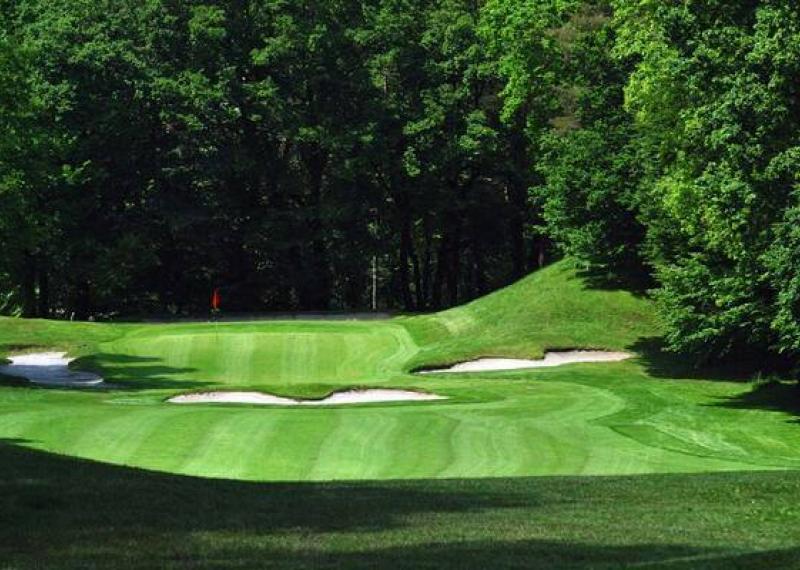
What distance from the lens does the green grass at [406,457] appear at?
1035 centimetres

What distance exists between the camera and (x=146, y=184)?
62.3 metres

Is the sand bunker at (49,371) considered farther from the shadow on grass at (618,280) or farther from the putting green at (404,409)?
the shadow on grass at (618,280)

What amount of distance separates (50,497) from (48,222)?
41.9 metres

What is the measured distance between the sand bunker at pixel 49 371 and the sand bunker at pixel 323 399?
6.91 metres

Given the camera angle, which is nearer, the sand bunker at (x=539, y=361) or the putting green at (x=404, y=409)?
the putting green at (x=404, y=409)

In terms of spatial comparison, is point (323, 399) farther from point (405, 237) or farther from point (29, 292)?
point (29, 292)

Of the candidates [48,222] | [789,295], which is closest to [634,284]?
[789,295]

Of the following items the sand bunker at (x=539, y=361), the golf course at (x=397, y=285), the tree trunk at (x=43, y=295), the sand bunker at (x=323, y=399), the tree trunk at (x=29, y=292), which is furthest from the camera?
the tree trunk at (x=43, y=295)

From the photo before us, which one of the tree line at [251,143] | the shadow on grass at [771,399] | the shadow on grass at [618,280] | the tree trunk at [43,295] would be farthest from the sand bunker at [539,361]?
the tree trunk at [43,295]

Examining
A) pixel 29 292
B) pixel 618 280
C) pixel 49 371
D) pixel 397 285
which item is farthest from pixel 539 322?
pixel 397 285

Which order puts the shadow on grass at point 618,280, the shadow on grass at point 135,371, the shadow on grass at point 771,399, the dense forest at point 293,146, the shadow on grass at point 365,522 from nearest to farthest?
the shadow on grass at point 365,522 → the shadow on grass at point 771,399 → the shadow on grass at point 135,371 → the dense forest at point 293,146 → the shadow on grass at point 618,280

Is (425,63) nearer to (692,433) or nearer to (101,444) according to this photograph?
(692,433)

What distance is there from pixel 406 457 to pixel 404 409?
5398 mm

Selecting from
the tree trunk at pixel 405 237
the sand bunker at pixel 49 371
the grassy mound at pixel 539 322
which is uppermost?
the tree trunk at pixel 405 237
